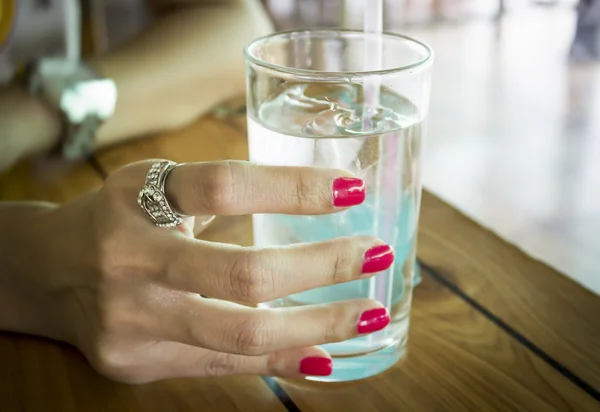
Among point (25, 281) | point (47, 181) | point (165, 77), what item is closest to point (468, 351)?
point (25, 281)

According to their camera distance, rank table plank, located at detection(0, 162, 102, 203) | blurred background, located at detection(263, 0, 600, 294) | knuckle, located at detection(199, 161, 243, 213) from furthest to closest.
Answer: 1. blurred background, located at detection(263, 0, 600, 294)
2. table plank, located at detection(0, 162, 102, 203)
3. knuckle, located at detection(199, 161, 243, 213)

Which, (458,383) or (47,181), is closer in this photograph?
(458,383)

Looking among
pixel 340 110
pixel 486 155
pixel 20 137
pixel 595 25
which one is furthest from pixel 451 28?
pixel 340 110

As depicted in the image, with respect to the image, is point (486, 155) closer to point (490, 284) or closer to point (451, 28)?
point (490, 284)

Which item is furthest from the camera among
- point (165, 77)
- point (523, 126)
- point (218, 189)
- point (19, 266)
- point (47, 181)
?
point (523, 126)

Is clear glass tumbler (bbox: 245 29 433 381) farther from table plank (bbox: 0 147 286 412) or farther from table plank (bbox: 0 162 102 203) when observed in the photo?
table plank (bbox: 0 162 102 203)

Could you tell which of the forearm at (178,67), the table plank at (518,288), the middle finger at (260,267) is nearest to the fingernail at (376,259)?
the middle finger at (260,267)

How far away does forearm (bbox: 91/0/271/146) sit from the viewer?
0.73 meters

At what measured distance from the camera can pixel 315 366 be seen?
0.37m

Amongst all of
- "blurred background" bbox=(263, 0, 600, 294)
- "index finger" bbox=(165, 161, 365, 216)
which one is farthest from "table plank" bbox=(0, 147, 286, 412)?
"blurred background" bbox=(263, 0, 600, 294)

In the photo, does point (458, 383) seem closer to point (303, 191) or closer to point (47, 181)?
point (303, 191)

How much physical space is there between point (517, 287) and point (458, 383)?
12cm

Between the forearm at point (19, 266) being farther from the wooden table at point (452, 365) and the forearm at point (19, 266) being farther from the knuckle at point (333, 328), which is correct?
the knuckle at point (333, 328)

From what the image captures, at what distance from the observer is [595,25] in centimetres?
189
